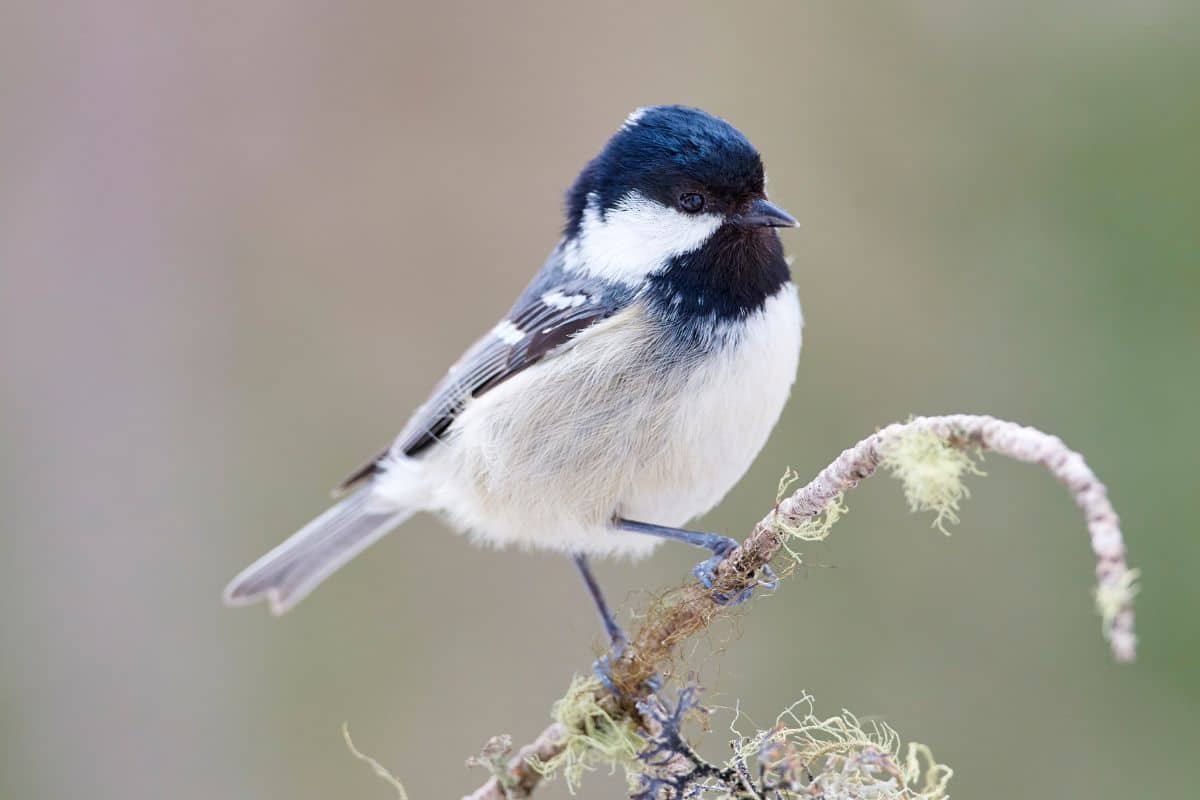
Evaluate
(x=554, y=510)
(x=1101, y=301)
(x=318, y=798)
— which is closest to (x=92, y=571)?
(x=318, y=798)

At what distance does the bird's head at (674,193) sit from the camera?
7.87 feet

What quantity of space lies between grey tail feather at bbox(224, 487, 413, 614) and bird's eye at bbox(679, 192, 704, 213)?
4.08 feet

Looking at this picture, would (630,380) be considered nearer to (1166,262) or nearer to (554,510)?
(554,510)

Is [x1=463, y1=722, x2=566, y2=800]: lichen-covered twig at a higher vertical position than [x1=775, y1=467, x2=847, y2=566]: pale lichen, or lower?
lower

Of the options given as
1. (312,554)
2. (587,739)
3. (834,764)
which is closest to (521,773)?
(587,739)

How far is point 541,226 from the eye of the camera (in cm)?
435

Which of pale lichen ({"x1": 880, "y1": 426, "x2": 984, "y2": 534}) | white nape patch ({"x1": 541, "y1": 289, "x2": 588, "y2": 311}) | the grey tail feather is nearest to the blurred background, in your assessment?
the grey tail feather

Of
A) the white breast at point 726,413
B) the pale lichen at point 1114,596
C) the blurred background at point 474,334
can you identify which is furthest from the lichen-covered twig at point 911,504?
the blurred background at point 474,334

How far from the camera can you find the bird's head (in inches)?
94.4

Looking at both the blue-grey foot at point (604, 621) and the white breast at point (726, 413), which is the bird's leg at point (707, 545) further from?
the blue-grey foot at point (604, 621)

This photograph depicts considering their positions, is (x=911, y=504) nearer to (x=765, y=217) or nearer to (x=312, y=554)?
(x=765, y=217)

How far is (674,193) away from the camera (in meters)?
2.47

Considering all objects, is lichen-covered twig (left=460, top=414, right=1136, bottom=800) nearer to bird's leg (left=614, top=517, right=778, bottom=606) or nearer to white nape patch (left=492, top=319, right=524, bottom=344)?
bird's leg (left=614, top=517, right=778, bottom=606)

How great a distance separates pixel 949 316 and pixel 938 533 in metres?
0.75
